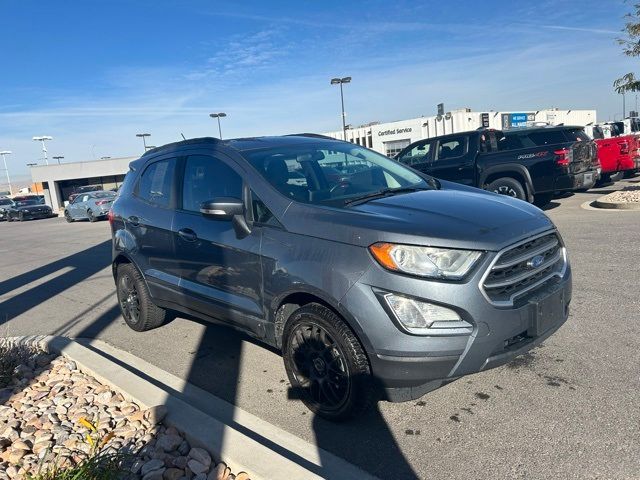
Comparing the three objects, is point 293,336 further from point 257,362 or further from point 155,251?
point 155,251

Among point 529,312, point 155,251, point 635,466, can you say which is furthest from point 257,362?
point 635,466

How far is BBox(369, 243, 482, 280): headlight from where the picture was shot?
2770mm

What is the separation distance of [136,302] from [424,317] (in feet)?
11.7

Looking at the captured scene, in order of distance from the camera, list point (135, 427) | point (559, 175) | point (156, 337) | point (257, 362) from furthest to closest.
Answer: point (559, 175)
point (156, 337)
point (257, 362)
point (135, 427)

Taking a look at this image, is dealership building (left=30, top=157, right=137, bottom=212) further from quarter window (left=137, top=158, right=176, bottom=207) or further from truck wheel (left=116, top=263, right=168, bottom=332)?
quarter window (left=137, top=158, right=176, bottom=207)

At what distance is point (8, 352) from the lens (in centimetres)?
441

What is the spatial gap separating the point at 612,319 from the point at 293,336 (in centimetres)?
301

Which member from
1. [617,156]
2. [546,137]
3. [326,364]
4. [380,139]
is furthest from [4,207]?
[326,364]

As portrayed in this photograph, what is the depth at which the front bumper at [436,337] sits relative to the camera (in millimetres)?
2730

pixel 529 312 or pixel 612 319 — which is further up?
pixel 529 312

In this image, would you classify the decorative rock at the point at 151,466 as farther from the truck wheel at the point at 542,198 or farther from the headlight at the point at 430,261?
the truck wheel at the point at 542,198

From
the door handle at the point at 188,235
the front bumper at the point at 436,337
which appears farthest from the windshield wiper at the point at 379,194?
the door handle at the point at 188,235

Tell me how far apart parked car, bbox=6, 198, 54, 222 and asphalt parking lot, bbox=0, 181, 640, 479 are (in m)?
29.0

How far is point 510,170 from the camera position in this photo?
407 inches
